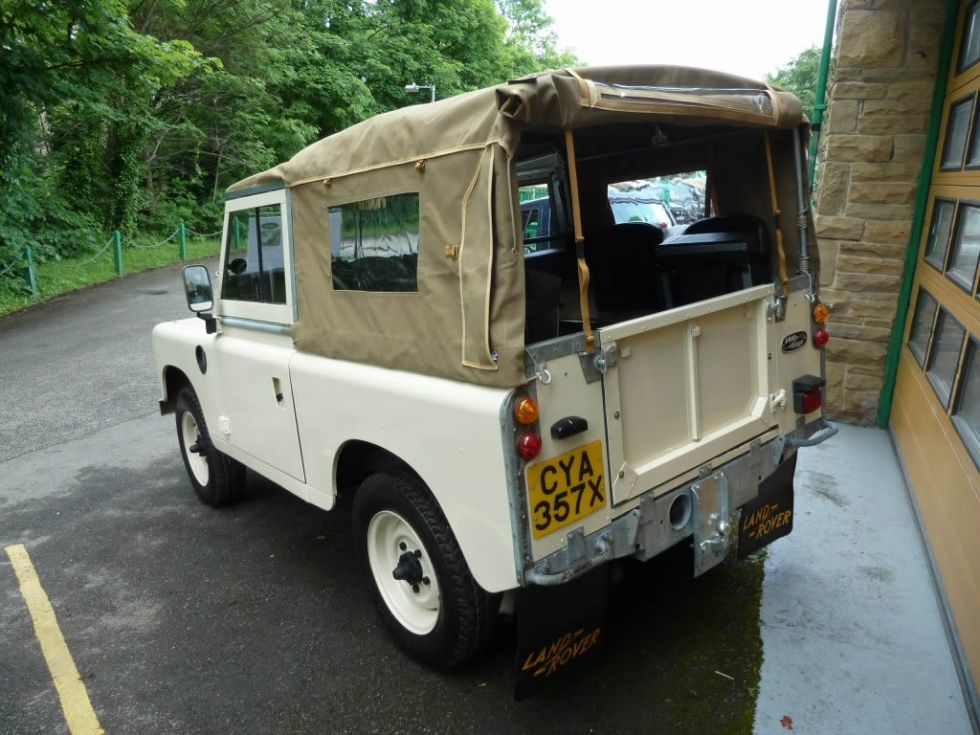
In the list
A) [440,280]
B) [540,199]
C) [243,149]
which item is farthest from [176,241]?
[440,280]

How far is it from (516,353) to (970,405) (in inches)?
101

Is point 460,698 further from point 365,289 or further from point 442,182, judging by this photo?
point 442,182

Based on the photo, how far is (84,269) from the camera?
1562 cm

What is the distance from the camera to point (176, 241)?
65.2 ft

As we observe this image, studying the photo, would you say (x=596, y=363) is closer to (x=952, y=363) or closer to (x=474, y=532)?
(x=474, y=532)

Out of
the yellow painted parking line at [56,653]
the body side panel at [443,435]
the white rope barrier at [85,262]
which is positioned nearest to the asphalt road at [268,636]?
the yellow painted parking line at [56,653]

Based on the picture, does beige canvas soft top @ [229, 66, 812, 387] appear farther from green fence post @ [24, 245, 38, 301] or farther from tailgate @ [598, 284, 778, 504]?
green fence post @ [24, 245, 38, 301]

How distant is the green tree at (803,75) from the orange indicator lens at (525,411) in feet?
117

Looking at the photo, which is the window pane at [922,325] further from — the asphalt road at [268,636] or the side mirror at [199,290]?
the side mirror at [199,290]

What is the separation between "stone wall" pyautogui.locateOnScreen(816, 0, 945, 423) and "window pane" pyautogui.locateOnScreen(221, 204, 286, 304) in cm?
411

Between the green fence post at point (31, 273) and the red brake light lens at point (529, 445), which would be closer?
the red brake light lens at point (529, 445)

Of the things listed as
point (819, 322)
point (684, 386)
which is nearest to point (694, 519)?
point (684, 386)

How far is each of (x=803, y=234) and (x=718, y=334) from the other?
2.77ft

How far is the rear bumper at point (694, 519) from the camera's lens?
248cm
